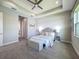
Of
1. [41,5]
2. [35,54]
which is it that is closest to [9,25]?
[41,5]

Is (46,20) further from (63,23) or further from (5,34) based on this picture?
(5,34)

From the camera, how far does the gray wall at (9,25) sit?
4.44 metres

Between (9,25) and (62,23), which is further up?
(62,23)

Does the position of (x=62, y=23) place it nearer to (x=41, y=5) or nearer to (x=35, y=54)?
(x=41, y=5)

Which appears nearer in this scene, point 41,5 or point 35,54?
point 35,54

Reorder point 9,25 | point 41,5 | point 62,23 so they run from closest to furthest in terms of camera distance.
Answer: point 9,25
point 41,5
point 62,23

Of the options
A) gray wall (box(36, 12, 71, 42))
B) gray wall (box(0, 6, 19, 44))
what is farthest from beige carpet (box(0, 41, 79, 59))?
gray wall (box(36, 12, 71, 42))

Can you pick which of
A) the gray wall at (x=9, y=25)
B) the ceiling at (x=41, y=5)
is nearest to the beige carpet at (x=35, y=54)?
the gray wall at (x=9, y=25)

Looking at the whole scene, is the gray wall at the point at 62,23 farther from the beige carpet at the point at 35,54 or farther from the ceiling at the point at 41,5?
the beige carpet at the point at 35,54

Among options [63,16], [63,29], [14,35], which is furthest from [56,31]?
[14,35]

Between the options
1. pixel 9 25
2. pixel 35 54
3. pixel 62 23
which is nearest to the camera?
pixel 35 54

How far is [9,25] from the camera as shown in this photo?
4855 mm

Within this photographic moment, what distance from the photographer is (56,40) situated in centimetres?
587

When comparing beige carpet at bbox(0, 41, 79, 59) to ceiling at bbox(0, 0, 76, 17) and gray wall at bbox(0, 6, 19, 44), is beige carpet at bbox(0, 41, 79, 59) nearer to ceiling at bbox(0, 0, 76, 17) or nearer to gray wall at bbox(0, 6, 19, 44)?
gray wall at bbox(0, 6, 19, 44)
